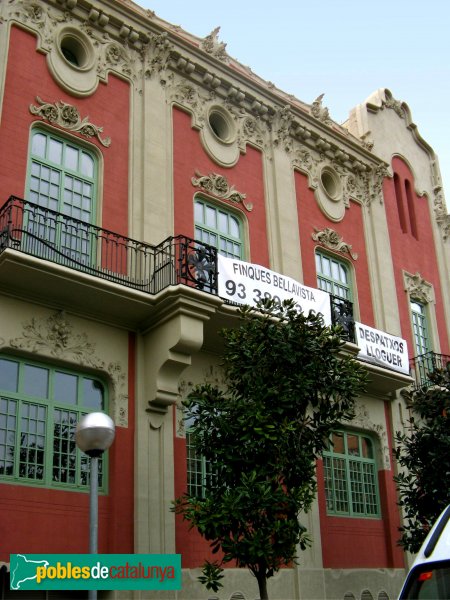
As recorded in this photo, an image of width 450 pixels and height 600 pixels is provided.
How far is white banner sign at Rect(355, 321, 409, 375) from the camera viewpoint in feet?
61.1

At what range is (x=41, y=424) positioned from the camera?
44.3 ft

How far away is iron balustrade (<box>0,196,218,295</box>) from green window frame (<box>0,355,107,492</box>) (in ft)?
6.91

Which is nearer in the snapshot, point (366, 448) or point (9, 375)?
point (9, 375)

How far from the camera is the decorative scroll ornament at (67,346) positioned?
1372 centimetres

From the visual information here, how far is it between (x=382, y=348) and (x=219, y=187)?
19.0ft

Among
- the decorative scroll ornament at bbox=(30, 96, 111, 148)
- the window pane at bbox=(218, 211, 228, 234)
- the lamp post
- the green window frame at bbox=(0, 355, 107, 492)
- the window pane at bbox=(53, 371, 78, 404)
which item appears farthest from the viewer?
the window pane at bbox=(218, 211, 228, 234)

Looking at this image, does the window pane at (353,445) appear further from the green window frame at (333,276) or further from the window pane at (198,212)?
the window pane at (198,212)

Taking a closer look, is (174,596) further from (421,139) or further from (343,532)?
(421,139)

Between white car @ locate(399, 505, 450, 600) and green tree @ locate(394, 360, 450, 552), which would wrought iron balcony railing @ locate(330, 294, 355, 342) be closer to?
green tree @ locate(394, 360, 450, 552)

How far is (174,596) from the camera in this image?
1370cm

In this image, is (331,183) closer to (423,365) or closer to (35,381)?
(423,365)

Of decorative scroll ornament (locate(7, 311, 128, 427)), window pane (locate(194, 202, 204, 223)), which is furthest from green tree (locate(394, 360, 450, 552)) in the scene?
window pane (locate(194, 202, 204, 223))

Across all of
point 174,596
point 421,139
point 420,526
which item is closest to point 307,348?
point 174,596

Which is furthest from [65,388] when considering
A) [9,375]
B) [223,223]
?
[223,223]
